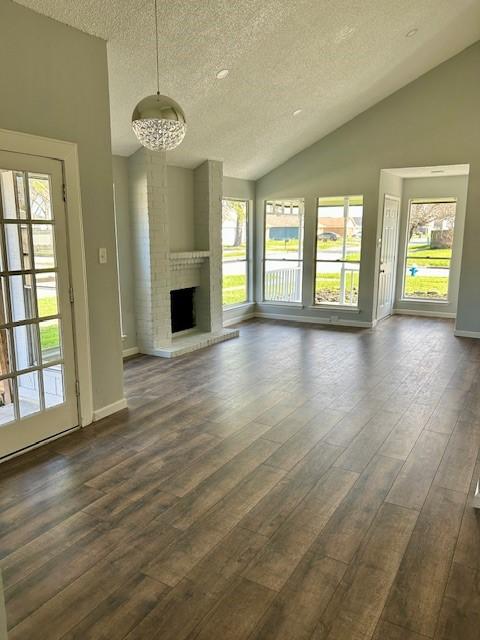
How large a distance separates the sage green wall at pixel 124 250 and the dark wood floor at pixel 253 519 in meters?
1.43

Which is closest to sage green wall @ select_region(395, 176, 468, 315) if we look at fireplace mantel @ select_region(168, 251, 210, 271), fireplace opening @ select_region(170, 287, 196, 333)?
fireplace mantel @ select_region(168, 251, 210, 271)

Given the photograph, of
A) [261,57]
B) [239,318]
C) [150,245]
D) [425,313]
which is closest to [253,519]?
[150,245]

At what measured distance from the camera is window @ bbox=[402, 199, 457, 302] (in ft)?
26.7

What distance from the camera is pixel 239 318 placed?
7.94m

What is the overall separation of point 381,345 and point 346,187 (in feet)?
8.74

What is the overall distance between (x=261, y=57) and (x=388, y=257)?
4558 millimetres

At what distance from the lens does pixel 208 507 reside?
8.39 ft

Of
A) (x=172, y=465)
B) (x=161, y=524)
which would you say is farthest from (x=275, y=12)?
(x=161, y=524)

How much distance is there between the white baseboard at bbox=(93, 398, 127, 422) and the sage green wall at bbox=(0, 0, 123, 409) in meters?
0.04

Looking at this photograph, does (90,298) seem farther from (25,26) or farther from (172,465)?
(25,26)

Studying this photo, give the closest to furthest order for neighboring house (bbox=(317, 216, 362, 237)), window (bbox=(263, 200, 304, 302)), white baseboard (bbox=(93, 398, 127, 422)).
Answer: white baseboard (bbox=(93, 398, 127, 422)) → neighboring house (bbox=(317, 216, 362, 237)) → window (bbox=(263, 200, 304, 302))

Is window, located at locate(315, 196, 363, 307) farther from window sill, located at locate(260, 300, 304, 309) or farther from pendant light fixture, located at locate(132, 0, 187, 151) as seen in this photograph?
pendant light fixture, located at locate(132, 0, 187, 151)

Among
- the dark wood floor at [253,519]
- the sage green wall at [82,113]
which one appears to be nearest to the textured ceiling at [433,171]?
the dark wood floor at [253,519]

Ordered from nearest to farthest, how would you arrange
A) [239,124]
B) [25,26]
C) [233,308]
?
[25,26], [239,124], [233,308]
